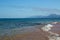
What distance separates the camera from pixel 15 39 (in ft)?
45.8

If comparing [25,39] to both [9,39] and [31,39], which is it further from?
[9,39]

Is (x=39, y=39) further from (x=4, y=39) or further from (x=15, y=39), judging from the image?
(x=4, y=39)

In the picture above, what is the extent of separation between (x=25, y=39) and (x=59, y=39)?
10.4 feet

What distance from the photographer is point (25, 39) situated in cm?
1388

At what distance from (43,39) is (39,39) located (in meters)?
0.35

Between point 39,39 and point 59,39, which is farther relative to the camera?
point 39,39

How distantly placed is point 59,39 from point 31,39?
2.69 metres

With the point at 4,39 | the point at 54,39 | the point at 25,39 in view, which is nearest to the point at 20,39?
the point at 25,39

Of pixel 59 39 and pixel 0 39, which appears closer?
pixel 59 39

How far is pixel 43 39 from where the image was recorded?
1374 centimetres

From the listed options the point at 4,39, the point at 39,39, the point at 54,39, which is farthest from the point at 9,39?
the point at 54,39

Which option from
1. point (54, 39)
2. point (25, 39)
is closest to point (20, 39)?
point (25, 39)

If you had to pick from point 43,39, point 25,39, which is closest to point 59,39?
point 43,39

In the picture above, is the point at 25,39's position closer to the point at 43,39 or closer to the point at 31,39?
the point at 31,39
